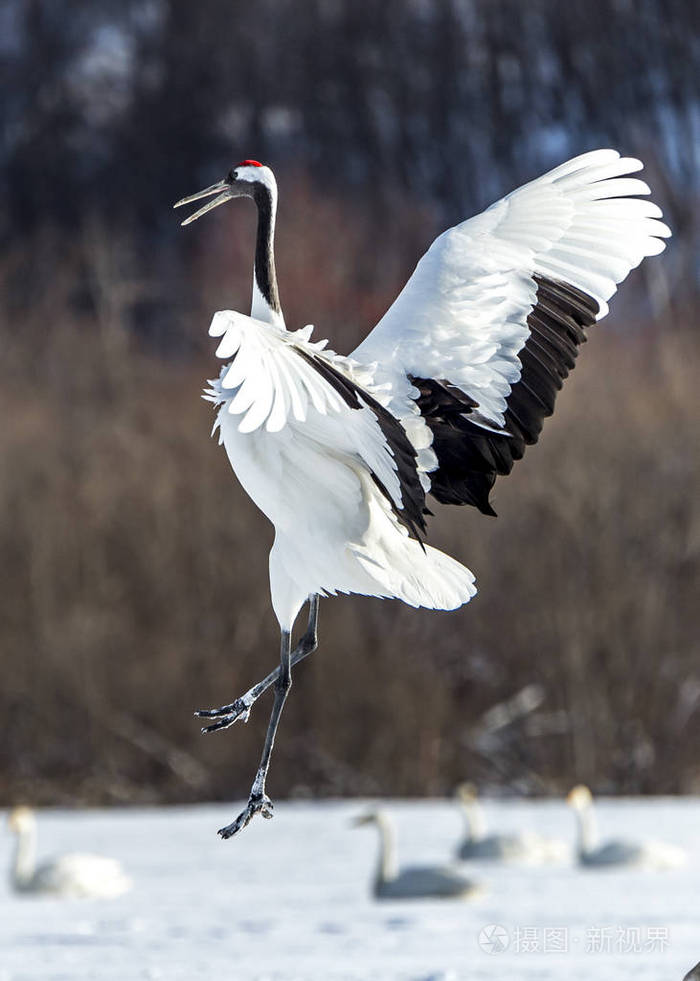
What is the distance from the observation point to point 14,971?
30.5ft

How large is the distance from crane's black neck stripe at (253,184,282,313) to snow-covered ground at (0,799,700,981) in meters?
4.39

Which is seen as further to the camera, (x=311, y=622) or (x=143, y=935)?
(x=143, y=935)

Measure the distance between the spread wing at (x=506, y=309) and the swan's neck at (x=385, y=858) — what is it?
7256mm

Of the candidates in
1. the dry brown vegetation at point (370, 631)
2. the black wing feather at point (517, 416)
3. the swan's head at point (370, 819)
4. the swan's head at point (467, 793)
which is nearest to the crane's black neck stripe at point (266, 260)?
the black wing feather at point (517, 416)

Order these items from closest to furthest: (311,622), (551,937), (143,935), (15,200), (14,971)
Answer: (311,622)
(14,971)
(551,937)
(143,935)
(15,200)

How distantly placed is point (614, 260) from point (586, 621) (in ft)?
39.8

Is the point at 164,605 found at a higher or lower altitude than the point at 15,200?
lower

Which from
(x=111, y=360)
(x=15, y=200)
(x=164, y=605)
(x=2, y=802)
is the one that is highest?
(x=15, y=200)

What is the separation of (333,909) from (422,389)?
24.4 feet

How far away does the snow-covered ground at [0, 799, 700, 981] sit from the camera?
929cm

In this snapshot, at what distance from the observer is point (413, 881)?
12.4m

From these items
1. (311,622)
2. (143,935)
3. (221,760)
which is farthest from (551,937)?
(221,760)

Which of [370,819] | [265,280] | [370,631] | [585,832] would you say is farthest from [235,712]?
[370,631]

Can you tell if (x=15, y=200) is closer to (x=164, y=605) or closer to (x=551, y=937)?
(x=164, y=605)
